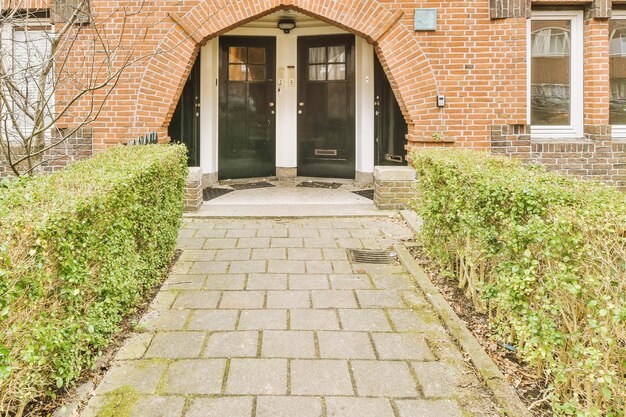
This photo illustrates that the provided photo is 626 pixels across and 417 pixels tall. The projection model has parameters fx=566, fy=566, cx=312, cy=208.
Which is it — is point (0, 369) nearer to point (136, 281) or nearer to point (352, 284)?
point (136, 281)

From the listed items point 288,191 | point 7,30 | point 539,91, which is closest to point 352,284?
point 288,191

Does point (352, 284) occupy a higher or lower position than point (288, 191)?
lower

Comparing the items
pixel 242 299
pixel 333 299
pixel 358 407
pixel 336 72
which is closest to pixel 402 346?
pixel 358 407

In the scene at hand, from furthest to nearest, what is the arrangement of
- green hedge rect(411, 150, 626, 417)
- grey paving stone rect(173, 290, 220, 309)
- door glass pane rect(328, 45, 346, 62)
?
door glass pane rect(328, 45, 346, 62) → grey paving stone rect(173, 290, 220, 309) → green hedge rect(411, 150, 626, 417)

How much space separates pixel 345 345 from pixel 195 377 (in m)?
0.93

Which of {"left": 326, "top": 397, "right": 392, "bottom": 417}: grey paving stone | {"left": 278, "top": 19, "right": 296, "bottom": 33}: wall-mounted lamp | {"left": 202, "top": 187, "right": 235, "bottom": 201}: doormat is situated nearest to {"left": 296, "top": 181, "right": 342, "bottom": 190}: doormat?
{"left": 202, "top": 187, "right": 235, "bottom": 201}: doormat

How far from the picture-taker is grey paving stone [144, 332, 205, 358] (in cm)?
330

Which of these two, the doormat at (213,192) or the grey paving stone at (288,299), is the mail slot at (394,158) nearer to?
the doormat at (213,192)

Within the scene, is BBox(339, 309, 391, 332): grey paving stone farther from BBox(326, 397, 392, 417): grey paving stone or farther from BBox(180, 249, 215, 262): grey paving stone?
BBox(180, 249, 215, 262): grey paving stone

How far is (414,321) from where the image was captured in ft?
12.6

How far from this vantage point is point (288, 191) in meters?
A: 8.91

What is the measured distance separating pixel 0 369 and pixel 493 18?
24.1ft

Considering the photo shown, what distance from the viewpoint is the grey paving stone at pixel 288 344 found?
3311 millimetres

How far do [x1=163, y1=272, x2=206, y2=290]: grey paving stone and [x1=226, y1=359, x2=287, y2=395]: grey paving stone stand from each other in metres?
1.44
